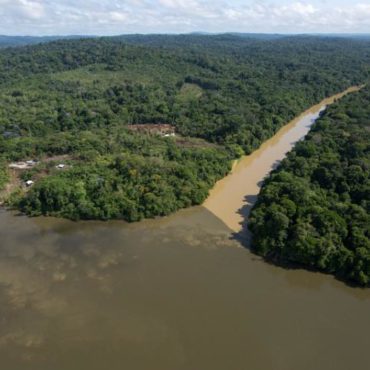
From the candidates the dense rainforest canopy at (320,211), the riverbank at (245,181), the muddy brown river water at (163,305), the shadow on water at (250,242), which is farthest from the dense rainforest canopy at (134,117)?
the dense rainforest canopy at (320,211)

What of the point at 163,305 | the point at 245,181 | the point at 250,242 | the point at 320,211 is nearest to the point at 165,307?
the point at 163,305

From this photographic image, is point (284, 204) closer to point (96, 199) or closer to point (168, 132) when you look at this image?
point (96, 199)

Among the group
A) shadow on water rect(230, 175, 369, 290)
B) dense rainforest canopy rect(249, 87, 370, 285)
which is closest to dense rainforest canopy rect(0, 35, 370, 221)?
shadow on water rect(230, 175, 369, 290)

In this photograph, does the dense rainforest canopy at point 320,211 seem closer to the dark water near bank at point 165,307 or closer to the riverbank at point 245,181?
the dark water near bank at point 165,307

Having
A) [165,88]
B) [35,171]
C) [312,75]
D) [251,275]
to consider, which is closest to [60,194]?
[35,171]

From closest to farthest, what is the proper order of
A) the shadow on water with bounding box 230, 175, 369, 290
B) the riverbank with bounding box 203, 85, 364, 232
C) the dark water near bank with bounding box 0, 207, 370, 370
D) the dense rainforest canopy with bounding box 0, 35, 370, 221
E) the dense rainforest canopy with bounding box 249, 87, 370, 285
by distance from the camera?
the dark water near bank with bounding box 0, 207, 370, 370 → the dense rainforest canopy with bounding box 249, 87, 370, 285 → the shadow on water with bounding box 230, 175, 369, 290 → the riverbank with bounding box 203, 85, 364, 232 → the dense rainforest canopy with bounding box 0, 35, 370, 221

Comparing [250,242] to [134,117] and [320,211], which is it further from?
[134,117]

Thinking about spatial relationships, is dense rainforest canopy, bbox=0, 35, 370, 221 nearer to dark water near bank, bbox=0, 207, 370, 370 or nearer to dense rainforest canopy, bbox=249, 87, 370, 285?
dark water near bank, bbox=0, 207, 370, 370
